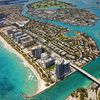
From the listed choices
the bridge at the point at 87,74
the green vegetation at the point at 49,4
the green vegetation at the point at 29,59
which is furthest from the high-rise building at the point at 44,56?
the green vegetation at the point at 49,4

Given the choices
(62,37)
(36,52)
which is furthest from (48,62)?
(62,37)

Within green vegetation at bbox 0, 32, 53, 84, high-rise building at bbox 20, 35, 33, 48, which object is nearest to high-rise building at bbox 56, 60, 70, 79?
green vegetation at bbox 0, 32, 53, 84

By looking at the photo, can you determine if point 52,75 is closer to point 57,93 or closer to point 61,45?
point 57,93

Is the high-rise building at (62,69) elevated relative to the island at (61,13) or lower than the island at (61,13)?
elevated

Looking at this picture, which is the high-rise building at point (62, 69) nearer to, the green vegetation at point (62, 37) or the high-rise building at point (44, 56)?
the high-rise building at point (44, 56)

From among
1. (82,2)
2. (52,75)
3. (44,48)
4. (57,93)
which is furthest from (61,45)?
(82,2)

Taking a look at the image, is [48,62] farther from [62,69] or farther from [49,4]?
[49,4]

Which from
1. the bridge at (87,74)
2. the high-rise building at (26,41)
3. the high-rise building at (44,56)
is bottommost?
the high-rise building at (26,41)
